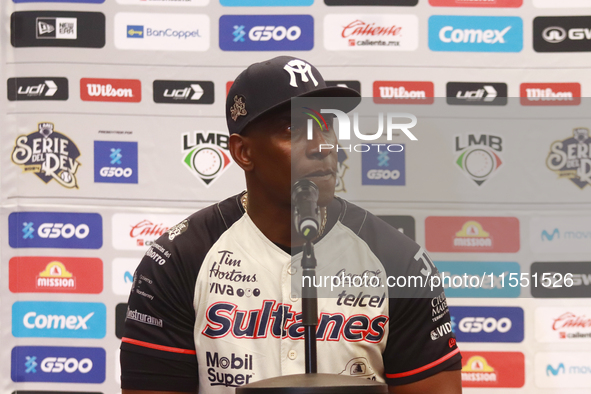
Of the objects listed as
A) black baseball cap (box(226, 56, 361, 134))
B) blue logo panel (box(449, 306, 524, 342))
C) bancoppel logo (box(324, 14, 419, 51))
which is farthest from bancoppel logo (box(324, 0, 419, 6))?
blue logo panel (box(449, 306, 524, 342))

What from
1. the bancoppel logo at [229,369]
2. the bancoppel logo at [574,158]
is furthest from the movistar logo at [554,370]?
the bancoppel logo at [229,369]

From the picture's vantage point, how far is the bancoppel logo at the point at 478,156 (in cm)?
203

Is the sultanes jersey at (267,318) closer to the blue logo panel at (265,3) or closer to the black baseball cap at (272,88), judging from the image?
the black baseball cap at (272,88)

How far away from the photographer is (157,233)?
79.4 inches

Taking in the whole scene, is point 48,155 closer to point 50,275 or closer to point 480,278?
point 50,275

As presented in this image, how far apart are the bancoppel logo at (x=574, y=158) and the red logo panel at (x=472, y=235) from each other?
0.26m

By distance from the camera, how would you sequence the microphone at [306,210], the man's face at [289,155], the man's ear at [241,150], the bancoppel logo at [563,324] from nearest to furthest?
the microphone at [306,210] < the man's face at [289,155] < the man's ear at [241,150] < the bancoppel logo at [563,324]

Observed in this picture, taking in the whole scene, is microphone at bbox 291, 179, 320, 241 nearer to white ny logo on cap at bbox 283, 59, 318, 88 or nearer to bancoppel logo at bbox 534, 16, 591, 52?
white ny logo on cap at bbox 283, 59, 318, 88

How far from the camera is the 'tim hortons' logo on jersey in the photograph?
2.04m

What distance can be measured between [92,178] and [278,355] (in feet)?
3.99

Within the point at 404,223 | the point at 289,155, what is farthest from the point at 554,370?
the point at 289,155

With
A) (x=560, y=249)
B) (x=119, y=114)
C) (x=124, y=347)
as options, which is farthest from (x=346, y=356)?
(x=119, y=114)

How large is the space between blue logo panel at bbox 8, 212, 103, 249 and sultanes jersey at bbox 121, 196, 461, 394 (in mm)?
876

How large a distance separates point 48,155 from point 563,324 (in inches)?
80.6
